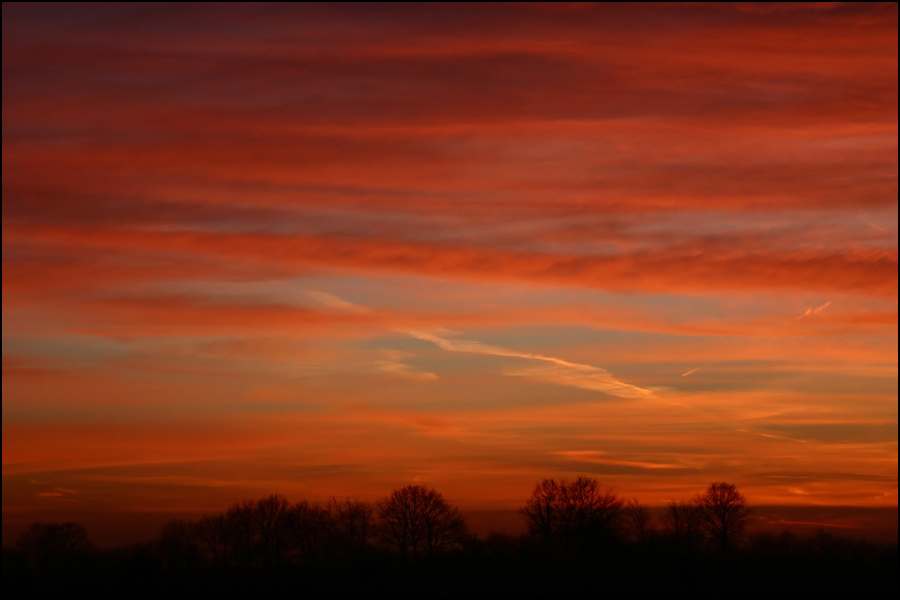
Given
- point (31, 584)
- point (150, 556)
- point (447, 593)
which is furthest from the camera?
point (150, 556)

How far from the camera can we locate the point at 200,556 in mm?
168250

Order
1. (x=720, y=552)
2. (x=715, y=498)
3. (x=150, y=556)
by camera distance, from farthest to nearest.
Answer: (x=715, y=498), (x=720, y=552), (x=150, y=556)

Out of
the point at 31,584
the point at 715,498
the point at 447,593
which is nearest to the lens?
the point at 447,593

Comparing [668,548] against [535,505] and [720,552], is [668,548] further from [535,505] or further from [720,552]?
[535,505]

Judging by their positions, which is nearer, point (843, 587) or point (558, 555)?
point (843, 587)

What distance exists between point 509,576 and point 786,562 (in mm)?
41077

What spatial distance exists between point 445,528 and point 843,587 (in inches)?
3141

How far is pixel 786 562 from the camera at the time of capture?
137 meters

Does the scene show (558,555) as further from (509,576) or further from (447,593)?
(447,593)

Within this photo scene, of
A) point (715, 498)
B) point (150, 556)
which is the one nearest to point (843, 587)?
point (715, 498)

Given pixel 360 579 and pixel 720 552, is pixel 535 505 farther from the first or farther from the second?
pixel 360 579

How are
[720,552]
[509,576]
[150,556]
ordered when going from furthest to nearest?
[720,552] < [150,556] < [509,576]

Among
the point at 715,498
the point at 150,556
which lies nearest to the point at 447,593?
the point at 150,556

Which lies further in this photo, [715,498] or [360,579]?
[715,498]
